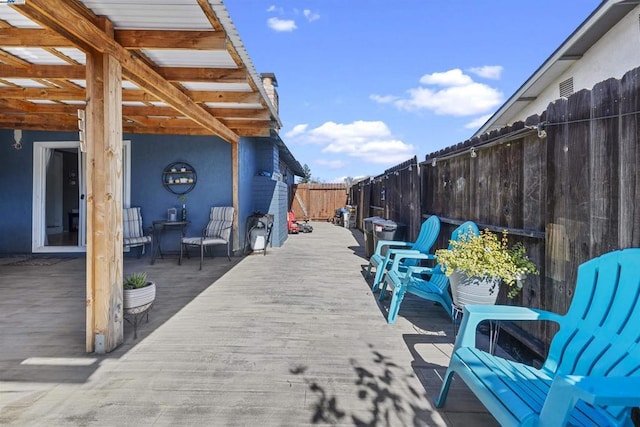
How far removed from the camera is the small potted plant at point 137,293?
268 centimetres

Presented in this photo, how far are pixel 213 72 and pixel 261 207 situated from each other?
176 inches

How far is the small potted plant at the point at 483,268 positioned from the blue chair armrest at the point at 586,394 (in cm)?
132

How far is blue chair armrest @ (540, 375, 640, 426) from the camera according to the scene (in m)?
0.94

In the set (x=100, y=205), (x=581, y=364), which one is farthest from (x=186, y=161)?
(x=581, y=364)

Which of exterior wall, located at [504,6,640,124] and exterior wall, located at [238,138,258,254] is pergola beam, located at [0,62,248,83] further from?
exterior wall, located at [504,6,640,124]

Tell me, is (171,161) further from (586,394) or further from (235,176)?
(586,394)

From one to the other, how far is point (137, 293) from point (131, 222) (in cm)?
387

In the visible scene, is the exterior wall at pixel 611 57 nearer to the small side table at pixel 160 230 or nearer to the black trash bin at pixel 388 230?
the black trash bin at pixel 388 230

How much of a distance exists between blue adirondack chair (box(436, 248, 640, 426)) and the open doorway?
6732mm

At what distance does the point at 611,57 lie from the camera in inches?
186

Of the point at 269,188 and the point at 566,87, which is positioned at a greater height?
the point at 566,87

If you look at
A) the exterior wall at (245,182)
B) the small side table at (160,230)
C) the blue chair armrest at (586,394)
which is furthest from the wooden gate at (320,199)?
the blue chair armrest at (586,394)

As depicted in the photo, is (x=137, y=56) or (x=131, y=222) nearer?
(x=137, y=56)

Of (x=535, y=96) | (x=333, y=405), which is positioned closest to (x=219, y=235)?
(x=333, y=405)
